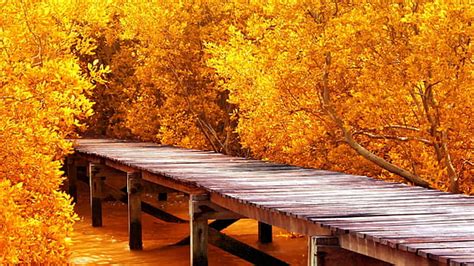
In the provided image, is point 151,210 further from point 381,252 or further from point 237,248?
point 381,252

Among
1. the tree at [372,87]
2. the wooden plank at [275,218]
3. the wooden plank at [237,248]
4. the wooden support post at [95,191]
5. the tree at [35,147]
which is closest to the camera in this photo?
the wooden plank at [275,218]

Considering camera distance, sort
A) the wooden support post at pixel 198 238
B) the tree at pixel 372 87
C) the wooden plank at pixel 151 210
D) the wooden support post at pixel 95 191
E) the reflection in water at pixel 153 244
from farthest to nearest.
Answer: the wooden support post at pixel 95 191 < the wooden plank at pixel 151 210 < the reflection in water at pixel 153 244 < the tree at pixel 372 87 < the wooden support post at pixel 198 238

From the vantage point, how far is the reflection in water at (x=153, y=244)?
1559 cm

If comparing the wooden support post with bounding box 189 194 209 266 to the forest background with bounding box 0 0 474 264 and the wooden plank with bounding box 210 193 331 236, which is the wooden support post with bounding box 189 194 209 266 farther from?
the forest background with bounding box 0 0 474 264

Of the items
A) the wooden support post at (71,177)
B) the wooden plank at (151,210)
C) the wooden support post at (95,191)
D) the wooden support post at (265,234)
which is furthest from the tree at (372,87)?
the wooden support post at (71,177)

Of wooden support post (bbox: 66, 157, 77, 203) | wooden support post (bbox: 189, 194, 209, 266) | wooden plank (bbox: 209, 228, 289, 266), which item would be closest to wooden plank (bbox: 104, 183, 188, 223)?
wooden support post (bbox: 66, 157, 77, 203)

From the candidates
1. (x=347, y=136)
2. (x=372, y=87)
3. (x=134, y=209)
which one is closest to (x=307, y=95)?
(x=347, y=136)

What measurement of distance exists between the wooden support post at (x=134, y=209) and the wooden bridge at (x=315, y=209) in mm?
18

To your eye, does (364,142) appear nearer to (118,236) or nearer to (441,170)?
(441,170)

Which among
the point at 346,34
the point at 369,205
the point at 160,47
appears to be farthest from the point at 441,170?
the point at 160,47

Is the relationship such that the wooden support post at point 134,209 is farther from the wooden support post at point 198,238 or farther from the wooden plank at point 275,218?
the wooden plank at point 275,218

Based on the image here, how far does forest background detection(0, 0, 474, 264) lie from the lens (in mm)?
11211

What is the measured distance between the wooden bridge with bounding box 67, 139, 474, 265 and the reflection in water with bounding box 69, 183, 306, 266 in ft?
1.61

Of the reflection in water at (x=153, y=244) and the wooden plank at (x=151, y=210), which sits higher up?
the wooden plank at (x=151, y=210)
